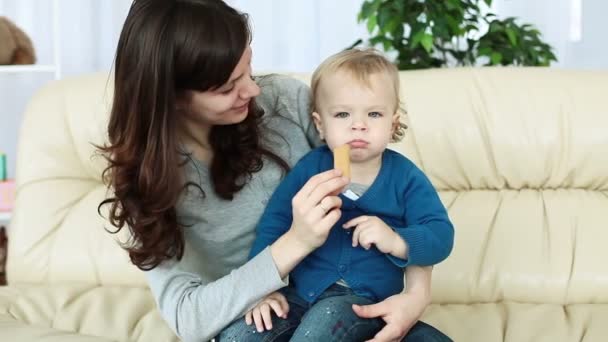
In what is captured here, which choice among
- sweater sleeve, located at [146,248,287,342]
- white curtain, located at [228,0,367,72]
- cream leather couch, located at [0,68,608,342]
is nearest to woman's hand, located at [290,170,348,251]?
sweater sleeve, located at [146,248,287,342]

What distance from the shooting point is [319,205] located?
1344mm

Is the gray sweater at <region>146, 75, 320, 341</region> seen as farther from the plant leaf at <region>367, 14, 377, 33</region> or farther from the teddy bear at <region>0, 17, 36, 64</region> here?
the teddy bear at <region>0, 17, 36, 64</region>

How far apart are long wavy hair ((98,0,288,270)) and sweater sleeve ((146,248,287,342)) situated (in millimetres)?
41

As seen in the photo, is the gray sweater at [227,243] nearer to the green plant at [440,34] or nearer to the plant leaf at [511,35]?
the green plant at [440,34]

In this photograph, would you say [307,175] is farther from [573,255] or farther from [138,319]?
[573,255]

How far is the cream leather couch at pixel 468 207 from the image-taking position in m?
1.96

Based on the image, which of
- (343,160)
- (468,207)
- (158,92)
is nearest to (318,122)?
(343,160)

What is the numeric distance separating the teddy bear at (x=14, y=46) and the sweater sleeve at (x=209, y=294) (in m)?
1.83

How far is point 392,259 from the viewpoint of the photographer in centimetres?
143

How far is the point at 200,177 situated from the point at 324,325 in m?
0.39

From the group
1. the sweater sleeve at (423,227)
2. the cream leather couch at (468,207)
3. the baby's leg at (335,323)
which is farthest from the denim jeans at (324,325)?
the cream leather couch at (468,207)

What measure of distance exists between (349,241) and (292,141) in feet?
0.92

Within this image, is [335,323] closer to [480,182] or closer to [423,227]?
[423,227]

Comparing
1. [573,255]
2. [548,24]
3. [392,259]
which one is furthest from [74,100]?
[548,24]
